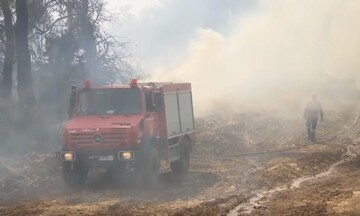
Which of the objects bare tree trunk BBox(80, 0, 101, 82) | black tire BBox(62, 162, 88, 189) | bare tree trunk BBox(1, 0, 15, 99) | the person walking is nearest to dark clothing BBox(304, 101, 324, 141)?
the person walking

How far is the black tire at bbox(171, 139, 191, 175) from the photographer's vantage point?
16.2m

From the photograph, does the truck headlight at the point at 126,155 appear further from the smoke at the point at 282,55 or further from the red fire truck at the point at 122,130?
the smoke at the point at 282,55

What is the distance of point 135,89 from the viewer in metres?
14.3

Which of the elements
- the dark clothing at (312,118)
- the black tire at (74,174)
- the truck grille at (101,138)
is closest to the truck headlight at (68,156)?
the black tire at (74,174)

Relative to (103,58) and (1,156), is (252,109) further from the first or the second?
(1,156)

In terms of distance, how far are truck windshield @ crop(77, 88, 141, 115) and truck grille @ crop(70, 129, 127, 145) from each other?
904mm

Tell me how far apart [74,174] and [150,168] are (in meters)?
1.86

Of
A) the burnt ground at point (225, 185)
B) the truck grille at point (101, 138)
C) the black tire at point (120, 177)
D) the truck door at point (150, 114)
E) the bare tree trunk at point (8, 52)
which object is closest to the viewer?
the burnt ground at point (225, 185)

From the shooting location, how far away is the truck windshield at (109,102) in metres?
14.2

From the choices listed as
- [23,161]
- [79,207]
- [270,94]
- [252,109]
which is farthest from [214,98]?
[79,207]

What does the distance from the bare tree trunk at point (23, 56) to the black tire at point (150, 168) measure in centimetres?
968

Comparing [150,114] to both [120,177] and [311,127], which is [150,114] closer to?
[120,177]

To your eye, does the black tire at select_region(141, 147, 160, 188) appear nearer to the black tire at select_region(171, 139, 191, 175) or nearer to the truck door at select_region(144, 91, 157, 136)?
the truck door at select_region(144, 91, 157, 136)

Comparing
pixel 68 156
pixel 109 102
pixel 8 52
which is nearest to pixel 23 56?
pixel 8 52
